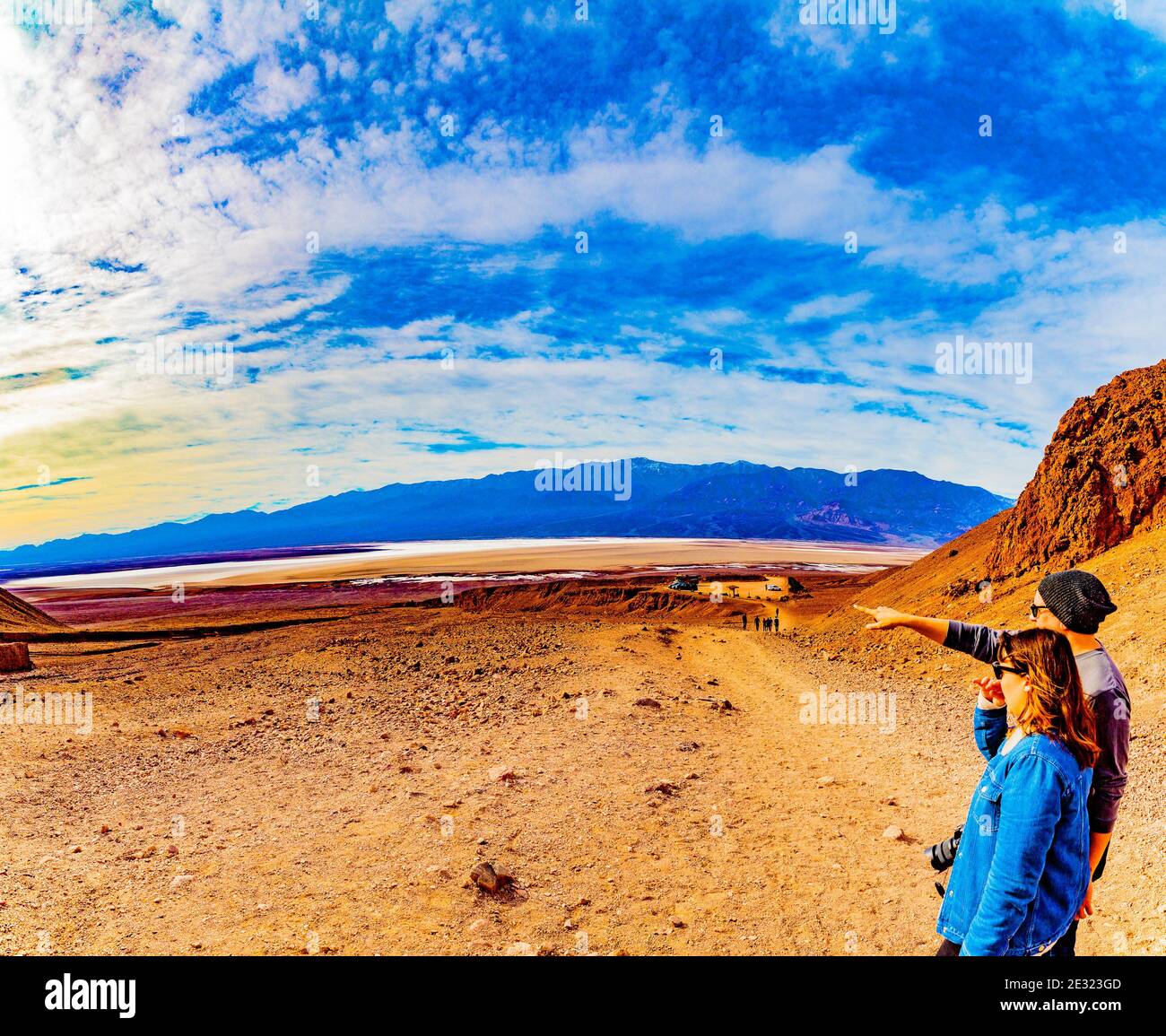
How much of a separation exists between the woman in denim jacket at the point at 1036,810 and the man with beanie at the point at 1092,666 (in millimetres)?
195

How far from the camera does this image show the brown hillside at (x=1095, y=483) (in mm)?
18656

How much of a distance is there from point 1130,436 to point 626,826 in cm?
2182

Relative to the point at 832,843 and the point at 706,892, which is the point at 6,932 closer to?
the point at 706,892

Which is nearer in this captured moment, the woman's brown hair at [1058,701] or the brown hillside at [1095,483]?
the woman's brown hair at [1058,701]

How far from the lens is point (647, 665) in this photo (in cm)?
1622

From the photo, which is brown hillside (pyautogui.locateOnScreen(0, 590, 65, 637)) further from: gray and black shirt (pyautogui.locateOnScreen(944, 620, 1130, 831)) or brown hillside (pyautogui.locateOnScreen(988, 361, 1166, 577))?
brown hillside (pyautogui.locateOnScreen(988, 361, 1166, 577))

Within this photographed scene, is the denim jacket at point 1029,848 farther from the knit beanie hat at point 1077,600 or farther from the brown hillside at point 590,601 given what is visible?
the brown hillside at point 590,601

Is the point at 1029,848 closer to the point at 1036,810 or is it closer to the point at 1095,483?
the point at 1036,810

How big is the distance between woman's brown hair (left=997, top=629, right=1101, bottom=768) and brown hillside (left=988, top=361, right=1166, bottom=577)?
2001 centimetres

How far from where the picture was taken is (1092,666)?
2916 mm

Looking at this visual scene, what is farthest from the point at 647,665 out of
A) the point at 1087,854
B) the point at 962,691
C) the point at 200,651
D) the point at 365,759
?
the point at 200,651

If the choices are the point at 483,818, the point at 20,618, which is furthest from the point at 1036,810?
the point at 20,618

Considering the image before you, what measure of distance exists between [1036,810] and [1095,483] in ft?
73.1

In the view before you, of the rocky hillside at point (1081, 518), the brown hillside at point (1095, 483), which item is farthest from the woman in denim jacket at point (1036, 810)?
the brown hillside at point (1095, 483)
